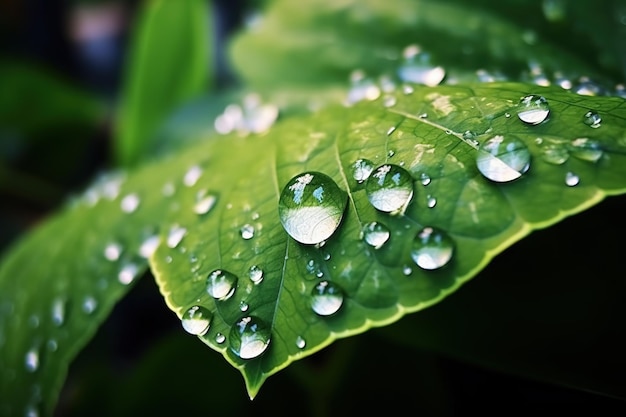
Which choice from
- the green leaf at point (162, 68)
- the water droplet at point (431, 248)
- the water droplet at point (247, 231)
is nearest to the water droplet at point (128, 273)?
the water droplet at point (247, 231)

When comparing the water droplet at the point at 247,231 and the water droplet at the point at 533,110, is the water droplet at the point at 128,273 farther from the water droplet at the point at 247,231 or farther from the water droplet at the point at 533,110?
the water droplet at the point at 533,110

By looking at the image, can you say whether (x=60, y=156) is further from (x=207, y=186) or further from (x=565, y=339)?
(x=565, y=339)

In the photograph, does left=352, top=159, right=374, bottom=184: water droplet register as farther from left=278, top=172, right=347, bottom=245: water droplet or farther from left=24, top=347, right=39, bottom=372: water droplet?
left=24, top=347, right=39, bottom=372: water droplet

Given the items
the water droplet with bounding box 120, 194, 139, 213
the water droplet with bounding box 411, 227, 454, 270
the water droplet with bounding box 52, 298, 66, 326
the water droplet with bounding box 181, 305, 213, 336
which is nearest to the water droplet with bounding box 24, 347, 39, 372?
the water droplet with bounding box 52, 298, 66, 326

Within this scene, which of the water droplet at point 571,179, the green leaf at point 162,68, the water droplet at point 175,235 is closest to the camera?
the water droplet at point 571,179

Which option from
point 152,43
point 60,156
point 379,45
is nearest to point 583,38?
point 379,45

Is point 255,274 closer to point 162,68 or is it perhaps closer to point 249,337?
point 249,337
